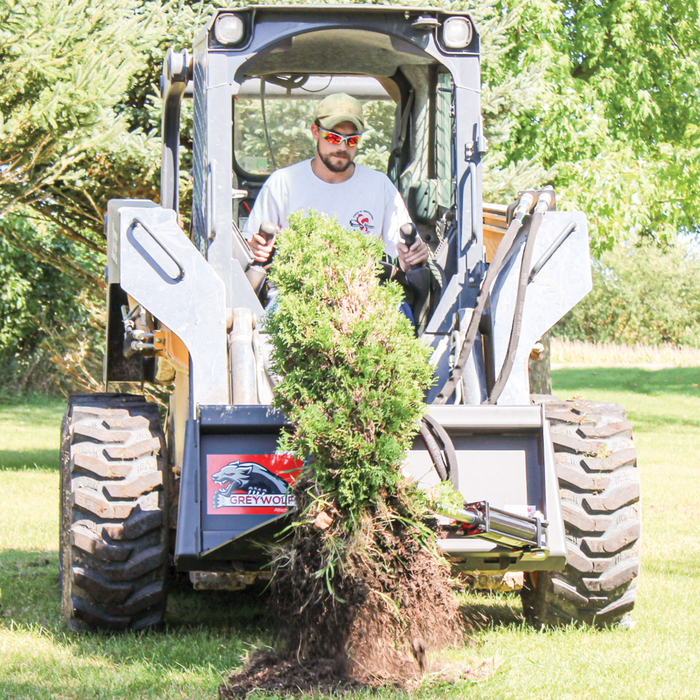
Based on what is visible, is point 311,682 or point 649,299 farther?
point 649,299

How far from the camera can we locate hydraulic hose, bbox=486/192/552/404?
4.15 metres

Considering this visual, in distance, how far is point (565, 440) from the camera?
13.6 ft

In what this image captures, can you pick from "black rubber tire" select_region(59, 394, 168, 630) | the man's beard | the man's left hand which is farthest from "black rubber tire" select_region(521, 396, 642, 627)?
the man's beard

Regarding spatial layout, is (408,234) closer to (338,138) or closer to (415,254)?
(415,254)

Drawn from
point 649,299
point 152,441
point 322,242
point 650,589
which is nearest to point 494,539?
point 322,242

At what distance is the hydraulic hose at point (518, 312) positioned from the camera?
4.15 m

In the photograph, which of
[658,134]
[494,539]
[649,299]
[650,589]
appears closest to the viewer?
[494,539]

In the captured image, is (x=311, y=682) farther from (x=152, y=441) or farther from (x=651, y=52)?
(x=651, y=52)

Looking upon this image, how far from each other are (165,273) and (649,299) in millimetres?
38617

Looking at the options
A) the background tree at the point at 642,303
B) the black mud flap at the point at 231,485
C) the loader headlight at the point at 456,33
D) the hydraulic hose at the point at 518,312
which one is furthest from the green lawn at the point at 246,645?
the background tree at the point at 642,303

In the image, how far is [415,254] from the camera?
4.99m

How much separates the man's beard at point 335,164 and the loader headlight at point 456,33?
852mm

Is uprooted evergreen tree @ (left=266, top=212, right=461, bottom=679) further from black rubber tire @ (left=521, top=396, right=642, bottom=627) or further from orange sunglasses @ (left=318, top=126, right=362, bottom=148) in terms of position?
orange sunglasses @ (left=318, top=126, right=362, bottom=148)

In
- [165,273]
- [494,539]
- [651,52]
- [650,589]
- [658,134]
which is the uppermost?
[651,52]
